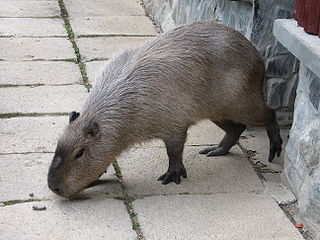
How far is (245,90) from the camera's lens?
523 centimetres

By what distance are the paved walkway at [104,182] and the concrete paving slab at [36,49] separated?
0.01 metres

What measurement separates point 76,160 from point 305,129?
1.57 m

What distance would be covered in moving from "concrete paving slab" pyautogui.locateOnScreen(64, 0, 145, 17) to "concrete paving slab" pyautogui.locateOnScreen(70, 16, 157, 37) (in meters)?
0.17

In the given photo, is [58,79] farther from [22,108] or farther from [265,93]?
[265,93]

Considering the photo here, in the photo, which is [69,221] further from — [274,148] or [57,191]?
[274,148]

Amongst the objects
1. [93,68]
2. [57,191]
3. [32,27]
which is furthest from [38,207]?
[32,27]

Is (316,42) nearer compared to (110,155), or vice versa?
(316,42)

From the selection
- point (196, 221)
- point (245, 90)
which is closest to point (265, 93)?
point (245, 90)

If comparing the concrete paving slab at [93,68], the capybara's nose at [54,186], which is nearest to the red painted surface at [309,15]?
the capybara's nose at [54,186]

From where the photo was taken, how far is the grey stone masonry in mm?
4363

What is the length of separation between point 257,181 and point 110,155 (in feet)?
3.68

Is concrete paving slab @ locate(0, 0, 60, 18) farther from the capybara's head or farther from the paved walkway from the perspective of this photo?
the capybara's head

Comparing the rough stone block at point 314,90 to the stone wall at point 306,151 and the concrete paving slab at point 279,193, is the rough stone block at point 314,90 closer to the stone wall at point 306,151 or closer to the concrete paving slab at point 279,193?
the stone wall at point 306,151

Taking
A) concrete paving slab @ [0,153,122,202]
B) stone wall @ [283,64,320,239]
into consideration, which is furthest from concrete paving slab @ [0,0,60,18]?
stone wall @ [283,64,320,239]
